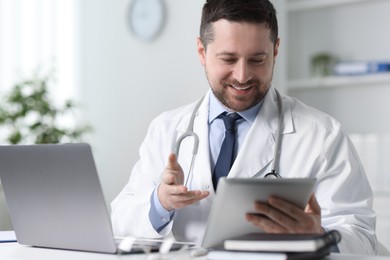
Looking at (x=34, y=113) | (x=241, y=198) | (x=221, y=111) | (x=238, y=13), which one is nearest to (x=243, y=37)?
(x=238, y=13)

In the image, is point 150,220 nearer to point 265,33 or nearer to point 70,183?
point 70,183

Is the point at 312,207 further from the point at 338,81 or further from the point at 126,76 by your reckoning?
the point at 126,76

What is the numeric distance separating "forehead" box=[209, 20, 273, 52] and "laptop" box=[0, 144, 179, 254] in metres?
0.66

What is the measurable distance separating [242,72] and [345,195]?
462mm

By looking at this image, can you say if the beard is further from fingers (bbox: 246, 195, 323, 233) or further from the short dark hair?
fingers (bbox: 246, 195, 323, 233)

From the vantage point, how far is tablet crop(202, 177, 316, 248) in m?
1.29

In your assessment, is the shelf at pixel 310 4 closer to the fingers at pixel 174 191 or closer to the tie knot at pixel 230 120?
the tie knot at pixel 230 120

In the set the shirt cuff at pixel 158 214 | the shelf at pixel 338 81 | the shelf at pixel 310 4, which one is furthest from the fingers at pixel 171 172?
the shelf at pixel 310 4

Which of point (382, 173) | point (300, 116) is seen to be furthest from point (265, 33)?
Answer: point (382, 173)

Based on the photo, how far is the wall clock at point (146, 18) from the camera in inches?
166

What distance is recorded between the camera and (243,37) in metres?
1.95

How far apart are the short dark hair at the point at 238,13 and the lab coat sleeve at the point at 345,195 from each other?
1.27ft

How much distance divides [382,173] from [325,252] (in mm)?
2253

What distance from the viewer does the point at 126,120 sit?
4.40 metres
